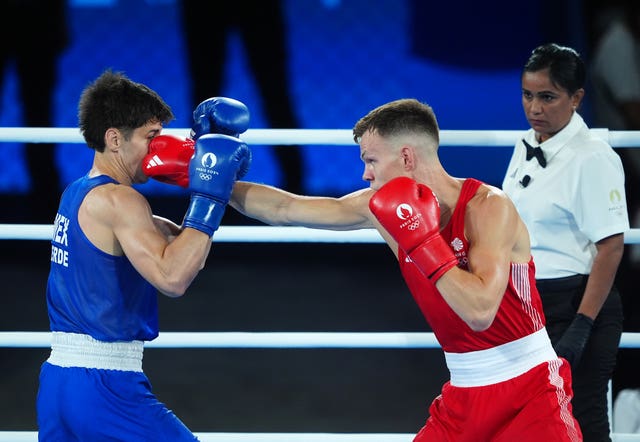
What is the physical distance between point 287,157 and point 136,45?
1511 mm

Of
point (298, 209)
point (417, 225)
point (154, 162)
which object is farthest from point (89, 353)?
point (417, 225)

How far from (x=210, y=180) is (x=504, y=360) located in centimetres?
83

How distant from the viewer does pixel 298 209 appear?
8.83 ft

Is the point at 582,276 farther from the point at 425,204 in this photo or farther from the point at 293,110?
the point at 293,110

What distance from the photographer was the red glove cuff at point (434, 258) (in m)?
2.19

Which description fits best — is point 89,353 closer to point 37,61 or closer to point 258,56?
point 258,56

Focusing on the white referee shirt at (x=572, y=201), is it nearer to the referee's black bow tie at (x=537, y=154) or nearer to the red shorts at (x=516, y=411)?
the referee's black bow tie at (x=537, y=154)

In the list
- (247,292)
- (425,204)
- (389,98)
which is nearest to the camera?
(425,204)

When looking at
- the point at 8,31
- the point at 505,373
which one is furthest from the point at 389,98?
the point at 505,373

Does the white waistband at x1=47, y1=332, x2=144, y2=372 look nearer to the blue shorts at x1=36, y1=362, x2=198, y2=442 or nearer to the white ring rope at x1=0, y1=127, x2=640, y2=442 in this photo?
the blue shorts at x1=36, y1=362, x2=198, y2=442

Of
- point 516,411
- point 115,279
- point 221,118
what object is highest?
point 221,118

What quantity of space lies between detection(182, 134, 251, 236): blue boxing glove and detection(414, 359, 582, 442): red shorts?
74 cm

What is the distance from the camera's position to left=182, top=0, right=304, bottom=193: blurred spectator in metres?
7.58

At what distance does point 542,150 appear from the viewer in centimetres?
286
